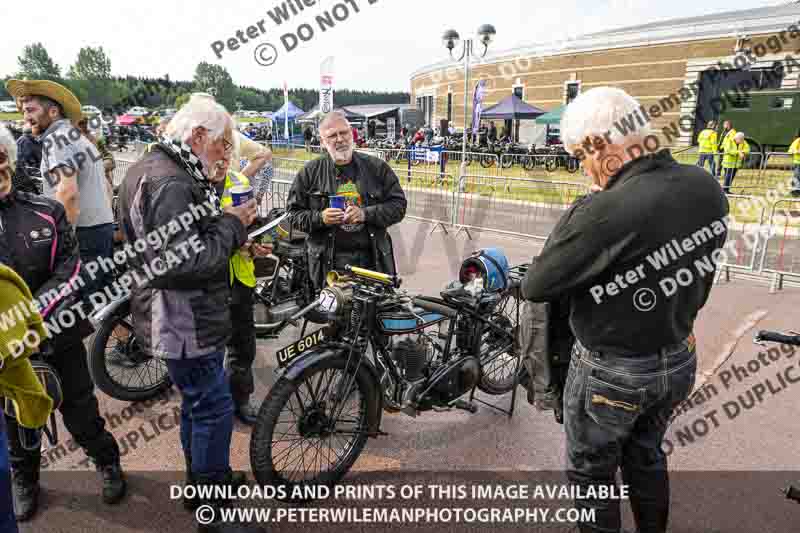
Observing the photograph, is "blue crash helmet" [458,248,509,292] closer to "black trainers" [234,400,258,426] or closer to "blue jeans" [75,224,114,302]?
"black trainers" [234,400,258,426]

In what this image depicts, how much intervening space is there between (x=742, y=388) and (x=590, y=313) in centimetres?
281

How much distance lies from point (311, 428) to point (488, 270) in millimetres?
1454

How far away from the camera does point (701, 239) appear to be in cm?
190

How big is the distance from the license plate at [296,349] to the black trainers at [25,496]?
1372 millimetres

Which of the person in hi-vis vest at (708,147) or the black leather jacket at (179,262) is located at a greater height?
the person in hi-vis vest at (708,147)

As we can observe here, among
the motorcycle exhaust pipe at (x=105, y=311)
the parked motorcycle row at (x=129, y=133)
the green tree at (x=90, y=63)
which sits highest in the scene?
the green tree at (x=90, y=63)

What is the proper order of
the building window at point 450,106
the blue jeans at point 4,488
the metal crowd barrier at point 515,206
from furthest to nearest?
the building window at point 450,106
the metal crowd barrier at point 515,206
the blue jeans at point 4,488

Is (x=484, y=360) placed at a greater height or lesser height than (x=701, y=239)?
lesser

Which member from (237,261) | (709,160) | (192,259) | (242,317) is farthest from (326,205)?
(709,160)

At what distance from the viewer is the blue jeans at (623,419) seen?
197cm

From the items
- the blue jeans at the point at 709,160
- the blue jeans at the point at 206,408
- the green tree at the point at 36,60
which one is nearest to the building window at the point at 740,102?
Answer: the blue jeans at the point at 709,160

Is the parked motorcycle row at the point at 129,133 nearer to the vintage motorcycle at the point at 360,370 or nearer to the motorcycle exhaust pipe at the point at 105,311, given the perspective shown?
the motorcycle exhaust pipe at the point at 105,311

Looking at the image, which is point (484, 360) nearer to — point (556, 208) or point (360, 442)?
point (360, 442)

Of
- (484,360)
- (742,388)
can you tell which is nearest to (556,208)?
(742,388)
